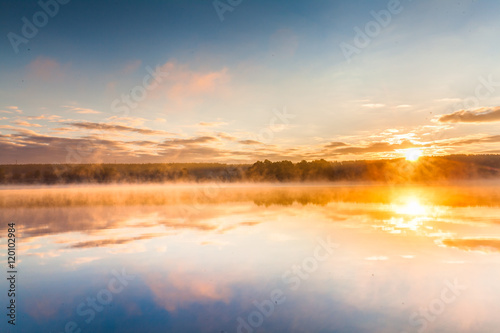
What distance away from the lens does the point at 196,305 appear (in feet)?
22.3

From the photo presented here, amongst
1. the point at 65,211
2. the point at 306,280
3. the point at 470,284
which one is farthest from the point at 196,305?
the point at 65,211

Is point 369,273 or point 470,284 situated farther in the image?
point 369,273

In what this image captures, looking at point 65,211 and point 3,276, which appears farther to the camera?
point 65,211

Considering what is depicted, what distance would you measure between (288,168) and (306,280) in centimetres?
8532

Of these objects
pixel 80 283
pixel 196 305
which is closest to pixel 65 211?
pixel 80 283

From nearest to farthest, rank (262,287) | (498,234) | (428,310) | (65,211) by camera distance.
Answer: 1. (428,310)
2. (262,287)
3. (498,234)
4. (65,211)

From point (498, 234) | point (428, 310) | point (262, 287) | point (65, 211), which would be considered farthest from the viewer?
point (65, 211)

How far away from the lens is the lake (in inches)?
245

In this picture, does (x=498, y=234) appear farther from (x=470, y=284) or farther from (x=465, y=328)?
(x=465, y=328)

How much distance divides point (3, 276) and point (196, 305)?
541 centimetres

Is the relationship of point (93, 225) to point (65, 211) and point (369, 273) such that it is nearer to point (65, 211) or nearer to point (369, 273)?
point (65, 211)

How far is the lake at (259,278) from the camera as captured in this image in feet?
20.4

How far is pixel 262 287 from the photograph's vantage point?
7.71m

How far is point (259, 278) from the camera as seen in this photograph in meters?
8.31
